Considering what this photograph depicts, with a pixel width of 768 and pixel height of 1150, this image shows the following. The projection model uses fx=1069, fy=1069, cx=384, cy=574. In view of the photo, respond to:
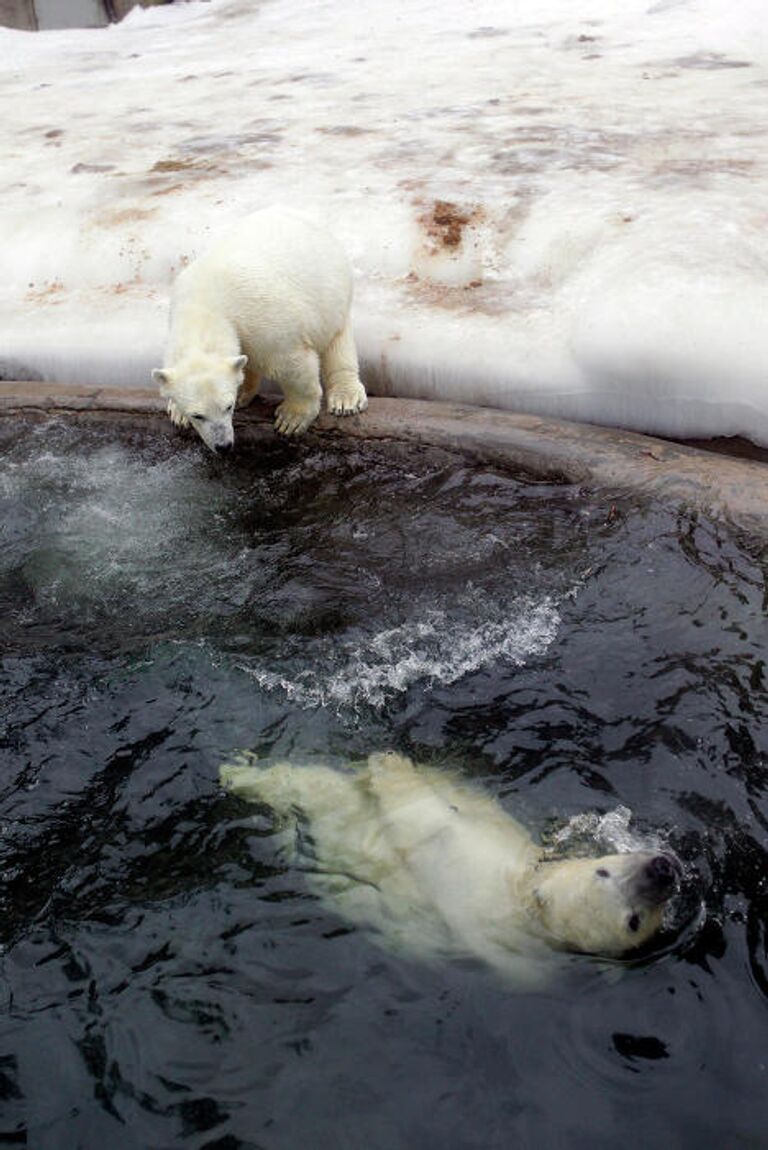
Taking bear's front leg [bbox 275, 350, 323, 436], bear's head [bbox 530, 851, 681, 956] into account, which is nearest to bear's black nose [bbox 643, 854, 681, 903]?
bear's head [bbox 530, 851, 681, 956]

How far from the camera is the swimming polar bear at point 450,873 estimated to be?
271cm

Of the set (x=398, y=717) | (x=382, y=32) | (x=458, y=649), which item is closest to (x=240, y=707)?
(x=398, y=717)

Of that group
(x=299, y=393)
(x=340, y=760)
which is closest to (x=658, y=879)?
(x=340, y=760)

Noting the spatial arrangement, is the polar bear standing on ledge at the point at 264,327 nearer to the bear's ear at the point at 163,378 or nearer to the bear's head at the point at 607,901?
the bear's ear at the point at 163,378

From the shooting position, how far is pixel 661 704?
3492 mm

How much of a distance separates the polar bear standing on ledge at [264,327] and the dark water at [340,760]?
1.10 feet

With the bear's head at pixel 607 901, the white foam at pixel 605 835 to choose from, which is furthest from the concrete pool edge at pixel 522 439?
the bear's head at pixel 607 901

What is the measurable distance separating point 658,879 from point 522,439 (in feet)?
8.13

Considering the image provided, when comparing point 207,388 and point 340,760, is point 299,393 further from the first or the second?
point 340,760

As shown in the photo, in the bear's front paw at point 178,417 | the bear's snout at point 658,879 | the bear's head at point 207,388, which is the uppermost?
the bear's head at point 207,388

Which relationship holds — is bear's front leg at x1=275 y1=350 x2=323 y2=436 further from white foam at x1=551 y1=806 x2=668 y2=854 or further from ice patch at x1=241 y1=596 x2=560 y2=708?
white foam at x1=551 y1=806 x2=668 y2=854

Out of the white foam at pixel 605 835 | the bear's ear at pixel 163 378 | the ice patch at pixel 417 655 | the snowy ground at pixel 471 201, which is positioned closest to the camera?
the white foam at pixel 605 835

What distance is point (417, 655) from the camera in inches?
149

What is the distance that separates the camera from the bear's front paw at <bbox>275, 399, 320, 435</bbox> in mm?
5104
